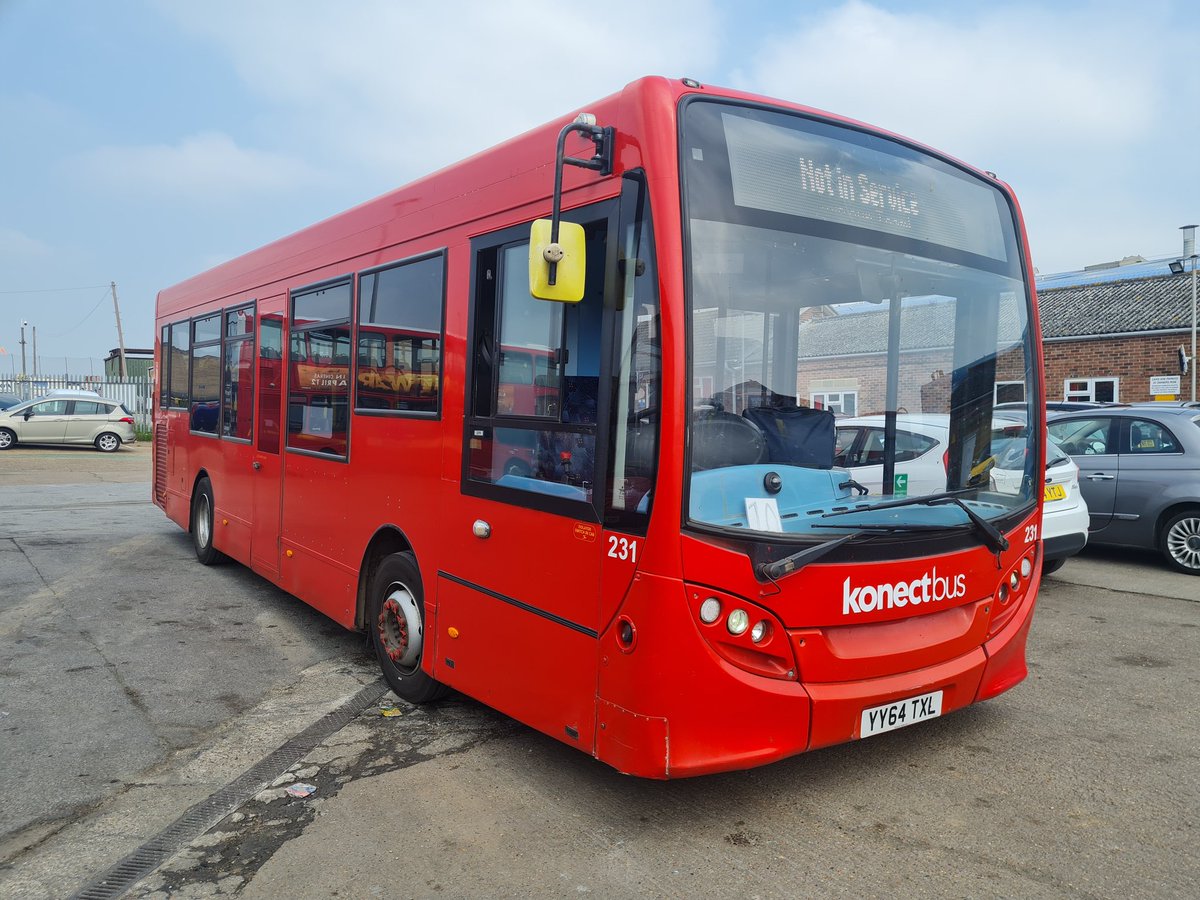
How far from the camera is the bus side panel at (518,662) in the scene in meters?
3.54

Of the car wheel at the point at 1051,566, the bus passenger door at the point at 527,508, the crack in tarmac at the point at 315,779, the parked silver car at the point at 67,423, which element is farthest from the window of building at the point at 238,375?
the parked silver car at the point at 67,423

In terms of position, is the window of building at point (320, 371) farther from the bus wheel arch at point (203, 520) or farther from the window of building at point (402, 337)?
the bus wheel arch at point (203, 520)

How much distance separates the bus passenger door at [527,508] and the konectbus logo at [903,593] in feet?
3.11

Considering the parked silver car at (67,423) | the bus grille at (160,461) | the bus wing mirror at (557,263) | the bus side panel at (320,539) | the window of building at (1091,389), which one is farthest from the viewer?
the window of building at (1091,389)

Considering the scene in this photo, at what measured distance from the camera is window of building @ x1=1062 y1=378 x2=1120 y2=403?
2794 centimetres

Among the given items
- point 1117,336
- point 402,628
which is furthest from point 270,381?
point 1117,336

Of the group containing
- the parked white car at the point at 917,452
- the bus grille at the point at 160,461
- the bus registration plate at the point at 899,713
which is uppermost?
the parked white car at the point at 917,452

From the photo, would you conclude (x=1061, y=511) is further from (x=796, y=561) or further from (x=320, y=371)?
(x=320, y=371)

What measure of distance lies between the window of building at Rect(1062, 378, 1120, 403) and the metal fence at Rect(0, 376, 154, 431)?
3145cm

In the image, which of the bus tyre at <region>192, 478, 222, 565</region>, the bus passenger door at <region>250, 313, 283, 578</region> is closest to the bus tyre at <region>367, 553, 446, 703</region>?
the bus passenger door at <region>250, 313, 283, 578</region>

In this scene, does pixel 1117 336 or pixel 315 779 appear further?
pixel 1117 336

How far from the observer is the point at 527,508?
3852 millimetres

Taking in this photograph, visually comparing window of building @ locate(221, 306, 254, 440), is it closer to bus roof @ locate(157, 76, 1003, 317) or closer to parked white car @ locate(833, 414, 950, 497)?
bus roof @ locate(157, 76, 1003, 317)

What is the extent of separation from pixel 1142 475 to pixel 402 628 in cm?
746
